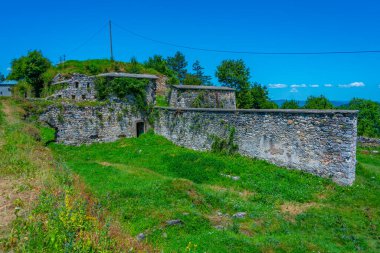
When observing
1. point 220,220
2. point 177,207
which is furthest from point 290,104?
point 177,207

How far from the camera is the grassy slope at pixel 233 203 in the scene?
24.3 ft

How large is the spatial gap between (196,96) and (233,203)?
12.6 m

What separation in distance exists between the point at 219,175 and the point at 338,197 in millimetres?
4727

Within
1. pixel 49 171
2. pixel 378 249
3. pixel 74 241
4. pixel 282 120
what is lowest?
pixel 378 249

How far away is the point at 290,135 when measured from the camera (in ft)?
45.0

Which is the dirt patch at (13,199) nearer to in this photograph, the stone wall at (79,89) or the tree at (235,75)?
the stone wall at (79,89)

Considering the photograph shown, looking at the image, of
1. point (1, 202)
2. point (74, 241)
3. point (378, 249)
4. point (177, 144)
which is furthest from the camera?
point (177, 144)

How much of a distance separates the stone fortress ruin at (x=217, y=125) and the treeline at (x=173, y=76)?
230 cm

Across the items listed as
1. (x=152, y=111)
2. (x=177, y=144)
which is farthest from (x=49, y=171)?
(x=152, y=111)

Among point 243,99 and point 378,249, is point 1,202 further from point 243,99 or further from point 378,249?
point 243,99

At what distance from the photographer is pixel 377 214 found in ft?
31.4

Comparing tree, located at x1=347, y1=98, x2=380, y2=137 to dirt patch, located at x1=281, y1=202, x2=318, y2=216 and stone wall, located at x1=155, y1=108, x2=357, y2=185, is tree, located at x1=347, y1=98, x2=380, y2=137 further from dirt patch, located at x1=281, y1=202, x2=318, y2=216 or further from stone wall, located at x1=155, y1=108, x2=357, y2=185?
dirt patch, located at x1=281, y1=202, x2=318, y2=216

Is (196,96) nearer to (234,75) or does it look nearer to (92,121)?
(92,121)

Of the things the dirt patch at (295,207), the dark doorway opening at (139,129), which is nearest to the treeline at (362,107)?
the dark doorway opening at (139,129)
